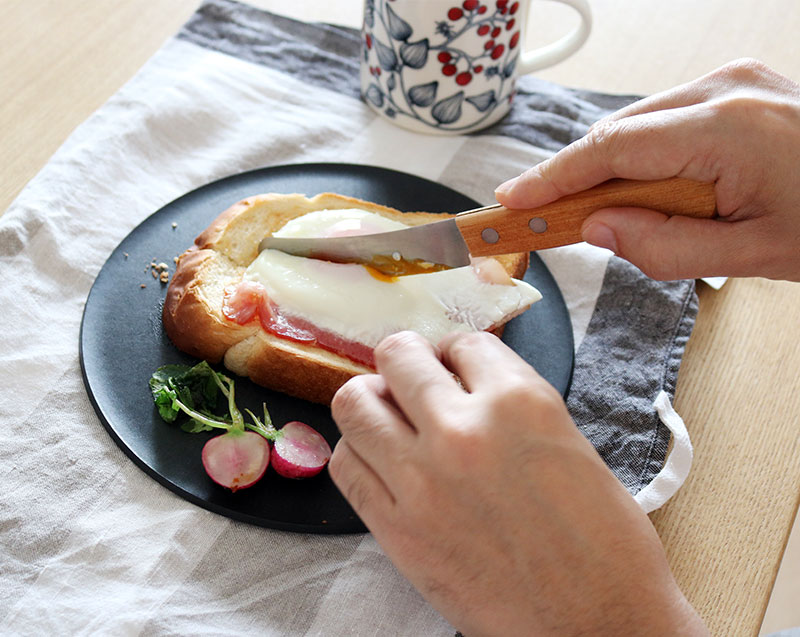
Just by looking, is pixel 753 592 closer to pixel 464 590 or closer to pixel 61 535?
pixel 464 590

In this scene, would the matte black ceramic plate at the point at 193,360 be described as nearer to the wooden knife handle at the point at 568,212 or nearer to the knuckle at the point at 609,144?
the wooden knife handle at the point at 568,212

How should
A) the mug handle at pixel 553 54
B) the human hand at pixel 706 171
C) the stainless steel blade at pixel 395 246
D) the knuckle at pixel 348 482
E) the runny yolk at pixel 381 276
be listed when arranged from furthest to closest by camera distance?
the mug handle at pixel 553 54, the runny yolk at pixel 381 276, the stainless steel blade at pixel 395 246, the human hand at pixel 706 171, the knuckle at pixel 348 482

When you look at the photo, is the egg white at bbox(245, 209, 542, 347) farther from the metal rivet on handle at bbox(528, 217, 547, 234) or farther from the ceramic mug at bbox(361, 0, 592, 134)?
the ceramic mug at bbox(361, 0, 592, 134)

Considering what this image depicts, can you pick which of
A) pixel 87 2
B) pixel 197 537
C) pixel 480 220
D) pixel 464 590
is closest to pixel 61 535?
pixel 197 537

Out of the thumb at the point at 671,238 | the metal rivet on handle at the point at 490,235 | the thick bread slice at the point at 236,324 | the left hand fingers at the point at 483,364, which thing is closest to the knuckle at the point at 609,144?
the thumb at the point at 671,238

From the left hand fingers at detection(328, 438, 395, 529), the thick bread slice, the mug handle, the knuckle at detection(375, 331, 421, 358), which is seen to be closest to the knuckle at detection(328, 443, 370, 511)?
the left hand fingers at detection(328, 438, 395, 529)
